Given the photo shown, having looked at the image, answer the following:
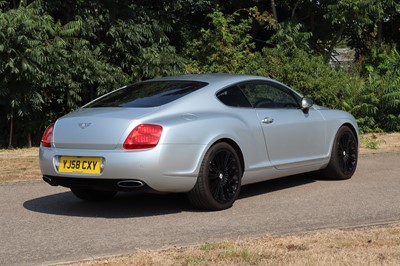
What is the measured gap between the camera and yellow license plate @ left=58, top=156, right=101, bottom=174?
6.99 metres

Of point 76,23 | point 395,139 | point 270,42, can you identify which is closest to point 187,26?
point 270,42

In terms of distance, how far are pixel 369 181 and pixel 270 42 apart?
1148cm

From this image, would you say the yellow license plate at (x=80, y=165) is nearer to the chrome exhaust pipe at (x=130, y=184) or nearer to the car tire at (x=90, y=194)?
the chrome exhaust pipe at (x=130, y=184)

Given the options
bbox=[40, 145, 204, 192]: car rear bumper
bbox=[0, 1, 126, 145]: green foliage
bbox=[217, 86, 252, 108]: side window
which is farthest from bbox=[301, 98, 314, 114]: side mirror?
bbox=[0, 1, 126, 145]: green foliage

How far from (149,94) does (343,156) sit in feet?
9.92

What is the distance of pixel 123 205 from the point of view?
7.96 m

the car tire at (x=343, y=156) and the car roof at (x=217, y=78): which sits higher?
the car roof at (x=217, y=78)

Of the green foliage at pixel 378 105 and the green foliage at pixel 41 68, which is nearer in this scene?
the green foliage at pixel 41 68

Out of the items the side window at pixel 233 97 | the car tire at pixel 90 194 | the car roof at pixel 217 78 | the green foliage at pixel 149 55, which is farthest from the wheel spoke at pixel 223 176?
the green foliage at pixel 149 55

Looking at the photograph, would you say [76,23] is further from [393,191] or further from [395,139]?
[393,191]

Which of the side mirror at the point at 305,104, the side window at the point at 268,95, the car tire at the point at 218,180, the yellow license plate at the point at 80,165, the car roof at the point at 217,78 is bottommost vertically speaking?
the car tire at the point at 218,180

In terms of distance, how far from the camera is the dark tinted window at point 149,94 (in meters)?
7.55

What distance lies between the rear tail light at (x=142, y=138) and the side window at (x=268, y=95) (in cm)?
167

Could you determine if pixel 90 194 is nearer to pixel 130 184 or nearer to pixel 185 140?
pixel 130 184
